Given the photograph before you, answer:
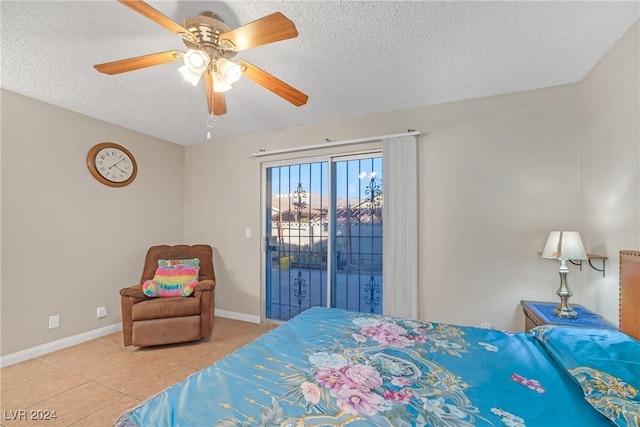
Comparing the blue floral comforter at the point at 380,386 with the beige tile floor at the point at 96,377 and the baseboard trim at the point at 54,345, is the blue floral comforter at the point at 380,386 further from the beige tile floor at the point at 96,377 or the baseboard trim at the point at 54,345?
the baseboard trim at the point at 54,345

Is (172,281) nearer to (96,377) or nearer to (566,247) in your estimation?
(96,377)

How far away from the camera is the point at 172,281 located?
3.18m

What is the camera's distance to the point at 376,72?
2.26m

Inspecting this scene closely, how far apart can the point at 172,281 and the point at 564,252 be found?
365 centimetres

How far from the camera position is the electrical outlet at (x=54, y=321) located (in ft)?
9.31

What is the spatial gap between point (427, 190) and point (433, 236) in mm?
472

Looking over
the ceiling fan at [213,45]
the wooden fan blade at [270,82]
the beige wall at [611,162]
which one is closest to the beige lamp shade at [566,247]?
the beige wall at [611,162]

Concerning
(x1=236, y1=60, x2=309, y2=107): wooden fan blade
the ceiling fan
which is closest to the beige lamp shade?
(x1=236, y1=60, x2=309, y2=107): wooden fan blade

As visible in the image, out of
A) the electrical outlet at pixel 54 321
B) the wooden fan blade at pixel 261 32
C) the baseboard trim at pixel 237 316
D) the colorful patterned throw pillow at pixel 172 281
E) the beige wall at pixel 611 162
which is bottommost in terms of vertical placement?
the baseboard trim at pixel 237 316

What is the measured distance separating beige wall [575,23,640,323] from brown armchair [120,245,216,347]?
346cm

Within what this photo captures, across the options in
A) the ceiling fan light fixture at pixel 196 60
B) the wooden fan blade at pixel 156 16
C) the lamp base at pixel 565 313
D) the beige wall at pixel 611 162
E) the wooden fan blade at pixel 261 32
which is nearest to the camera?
the wooden fan blade at pixel 156 16

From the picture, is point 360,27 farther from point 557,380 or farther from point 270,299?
point 270,299

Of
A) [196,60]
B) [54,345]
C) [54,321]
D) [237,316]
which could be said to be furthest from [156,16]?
[237,316]

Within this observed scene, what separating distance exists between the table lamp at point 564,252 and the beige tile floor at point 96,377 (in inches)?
114
